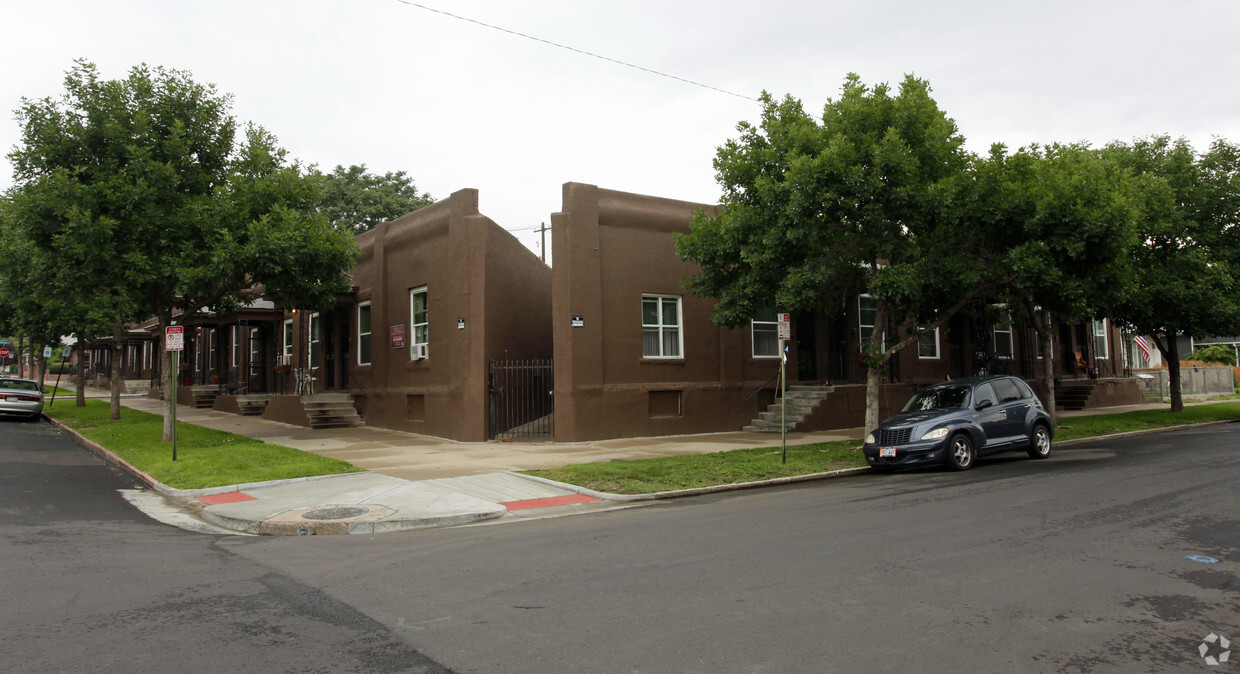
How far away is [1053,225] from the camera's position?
14.2 metres

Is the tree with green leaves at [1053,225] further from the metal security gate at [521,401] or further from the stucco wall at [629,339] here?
the metal security gate at [521,401]

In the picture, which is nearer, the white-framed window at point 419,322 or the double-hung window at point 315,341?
the white-framed window at point 419,322

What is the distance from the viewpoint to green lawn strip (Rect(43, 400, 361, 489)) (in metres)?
Answer: 12.3

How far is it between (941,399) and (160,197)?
15636 mm

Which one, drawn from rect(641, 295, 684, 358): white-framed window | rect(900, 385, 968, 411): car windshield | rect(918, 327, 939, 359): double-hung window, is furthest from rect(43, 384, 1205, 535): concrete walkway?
rect(918, 327, 939, 359): double-hung window

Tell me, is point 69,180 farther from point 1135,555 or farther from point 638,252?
point 1135,555

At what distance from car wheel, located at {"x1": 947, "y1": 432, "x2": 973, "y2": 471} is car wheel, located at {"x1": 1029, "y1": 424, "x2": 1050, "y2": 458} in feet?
6.34

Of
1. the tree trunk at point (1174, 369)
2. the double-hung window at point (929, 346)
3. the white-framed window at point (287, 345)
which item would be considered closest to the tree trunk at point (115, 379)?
the white-framed window at point (287, 345)

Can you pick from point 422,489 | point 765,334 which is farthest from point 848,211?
point 422,489

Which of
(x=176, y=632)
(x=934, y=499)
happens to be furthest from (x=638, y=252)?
(x=176, y=632)

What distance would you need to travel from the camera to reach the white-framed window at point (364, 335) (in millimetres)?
23562

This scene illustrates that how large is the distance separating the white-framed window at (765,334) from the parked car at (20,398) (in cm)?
2274

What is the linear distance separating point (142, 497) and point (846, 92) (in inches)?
525

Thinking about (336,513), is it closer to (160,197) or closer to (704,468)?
(704,468)
